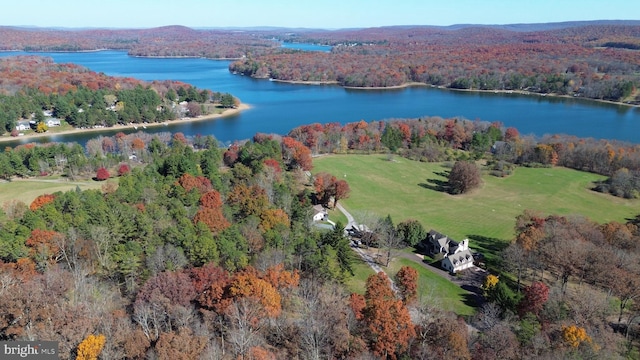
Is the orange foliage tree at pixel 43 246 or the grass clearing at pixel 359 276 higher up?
the orange foliage tree at pixel 43 246

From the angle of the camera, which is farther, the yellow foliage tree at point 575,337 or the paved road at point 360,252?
the paved road at point 360,252

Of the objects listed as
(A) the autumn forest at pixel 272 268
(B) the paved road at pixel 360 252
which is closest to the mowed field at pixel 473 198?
(B) the paved road at pixel 360 252

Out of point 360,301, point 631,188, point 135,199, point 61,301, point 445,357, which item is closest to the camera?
point 445,357

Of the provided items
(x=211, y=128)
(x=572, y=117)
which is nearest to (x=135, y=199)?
(x=211, y=128)

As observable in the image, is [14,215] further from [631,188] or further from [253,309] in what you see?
[631,188]

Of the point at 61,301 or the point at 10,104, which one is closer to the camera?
the point at 61,301

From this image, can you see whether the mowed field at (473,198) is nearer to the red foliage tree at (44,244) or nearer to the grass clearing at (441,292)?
the grass clearing at (441,292)
